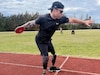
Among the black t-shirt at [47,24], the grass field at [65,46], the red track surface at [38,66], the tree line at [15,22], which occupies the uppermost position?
the black t-shirt at [47,24]

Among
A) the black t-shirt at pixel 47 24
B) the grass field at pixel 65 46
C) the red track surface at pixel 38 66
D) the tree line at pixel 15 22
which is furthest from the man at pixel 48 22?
the tree line at pixel 15 22

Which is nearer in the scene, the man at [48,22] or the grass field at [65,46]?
the man at [48,22]

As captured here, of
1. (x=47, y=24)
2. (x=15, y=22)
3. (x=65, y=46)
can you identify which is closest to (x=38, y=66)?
(x=47, y=24)

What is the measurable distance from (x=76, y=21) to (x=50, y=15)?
785 millimetres

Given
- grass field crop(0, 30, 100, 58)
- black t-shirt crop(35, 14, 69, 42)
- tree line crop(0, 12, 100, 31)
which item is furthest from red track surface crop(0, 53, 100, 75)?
tree line crop(0, 12, 100, 31)

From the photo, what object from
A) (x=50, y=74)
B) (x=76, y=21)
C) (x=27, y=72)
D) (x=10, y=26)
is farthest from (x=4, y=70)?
(x=10, y=26)

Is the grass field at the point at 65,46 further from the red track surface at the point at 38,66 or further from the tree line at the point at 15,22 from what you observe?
the tree line at the point at 15,22

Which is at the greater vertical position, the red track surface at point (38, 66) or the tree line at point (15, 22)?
the red track surface at point (38, 66)

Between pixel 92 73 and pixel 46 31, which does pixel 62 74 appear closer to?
pixel 92 73

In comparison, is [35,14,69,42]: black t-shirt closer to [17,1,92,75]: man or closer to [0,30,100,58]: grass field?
[17,1,92,75]: man

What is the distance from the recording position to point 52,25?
24.9 feet

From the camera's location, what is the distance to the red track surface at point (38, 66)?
8.80 meters

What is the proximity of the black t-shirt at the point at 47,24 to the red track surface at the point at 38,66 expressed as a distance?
149cm

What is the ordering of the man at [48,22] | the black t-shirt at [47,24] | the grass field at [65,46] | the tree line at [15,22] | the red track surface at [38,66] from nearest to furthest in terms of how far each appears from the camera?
the man at [48,22] < the black t-shirt at [47,24] < the red track surface at [38,66] < the grass field at [65,46] < the tree line at [15,22]
